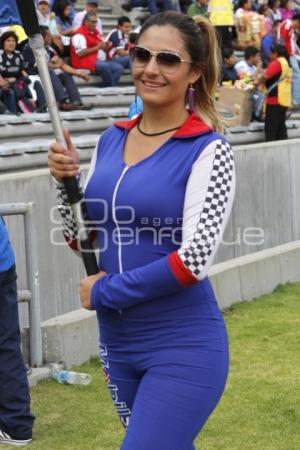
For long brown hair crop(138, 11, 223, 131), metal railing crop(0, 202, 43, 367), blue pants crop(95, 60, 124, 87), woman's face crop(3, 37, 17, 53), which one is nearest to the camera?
long brown hair crop(138, 11, 223, 131)

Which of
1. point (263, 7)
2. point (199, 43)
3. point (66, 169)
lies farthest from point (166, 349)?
point (263, 7)

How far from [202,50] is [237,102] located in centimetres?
1203

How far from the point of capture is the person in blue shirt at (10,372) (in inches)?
226

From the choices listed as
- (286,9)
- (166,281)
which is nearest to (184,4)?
(286,9)

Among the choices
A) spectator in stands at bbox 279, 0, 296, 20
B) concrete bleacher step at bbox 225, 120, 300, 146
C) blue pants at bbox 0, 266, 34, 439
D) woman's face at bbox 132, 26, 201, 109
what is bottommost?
concrete bleacher step at bbox 225, 120, 300, 146

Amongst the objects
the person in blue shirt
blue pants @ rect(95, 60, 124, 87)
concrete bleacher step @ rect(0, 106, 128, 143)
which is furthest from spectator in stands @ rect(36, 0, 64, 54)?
the person in blue shirt

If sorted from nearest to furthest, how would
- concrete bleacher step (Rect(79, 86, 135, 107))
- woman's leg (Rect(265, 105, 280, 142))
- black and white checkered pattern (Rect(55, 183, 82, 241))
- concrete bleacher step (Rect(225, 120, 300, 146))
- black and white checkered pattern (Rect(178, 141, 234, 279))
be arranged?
black and white checkered pattern (Rect(178, 141, 234, 279)), black and white checkered pattern (Rect(55, 183, 82, 241)), concrete bleacher step (Rect(225, 120, 300, 146)), concrete bleacher step (Rect(79, 86, 135, 107)), woman's leg (Rect(265, 105, 280, 142))

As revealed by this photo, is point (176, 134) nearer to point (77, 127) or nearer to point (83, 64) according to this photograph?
point (77, 127)

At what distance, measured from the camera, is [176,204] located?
3.41m

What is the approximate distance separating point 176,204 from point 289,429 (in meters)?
2.94

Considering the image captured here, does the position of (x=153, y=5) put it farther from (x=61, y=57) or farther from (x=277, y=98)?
(x=277, y=98)

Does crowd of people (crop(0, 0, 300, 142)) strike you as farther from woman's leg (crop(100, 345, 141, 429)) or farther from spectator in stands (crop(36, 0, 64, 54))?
woman's leg (crop(100, 345, 141, 429))

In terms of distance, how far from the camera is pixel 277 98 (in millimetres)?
15977

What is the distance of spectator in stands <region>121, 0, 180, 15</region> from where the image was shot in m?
19.8
